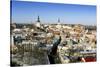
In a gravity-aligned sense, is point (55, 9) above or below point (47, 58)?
above

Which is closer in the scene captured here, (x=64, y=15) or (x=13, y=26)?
(x=13, y=26)

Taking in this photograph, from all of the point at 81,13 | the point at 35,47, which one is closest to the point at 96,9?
the point at 81,13

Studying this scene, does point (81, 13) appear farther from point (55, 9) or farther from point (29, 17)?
point (29, 17)

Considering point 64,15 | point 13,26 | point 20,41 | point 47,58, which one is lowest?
point 47,58
